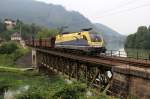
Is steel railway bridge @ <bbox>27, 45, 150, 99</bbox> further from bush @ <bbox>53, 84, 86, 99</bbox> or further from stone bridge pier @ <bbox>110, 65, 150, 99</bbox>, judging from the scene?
bush @ <bbox>53, 84, 86, 99</bbox>

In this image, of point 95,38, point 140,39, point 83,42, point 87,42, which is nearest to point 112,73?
point 87,42

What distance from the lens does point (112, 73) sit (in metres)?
21.7

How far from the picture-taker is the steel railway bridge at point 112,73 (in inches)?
739

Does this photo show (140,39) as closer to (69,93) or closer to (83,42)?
(83,42)

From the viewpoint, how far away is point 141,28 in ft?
363

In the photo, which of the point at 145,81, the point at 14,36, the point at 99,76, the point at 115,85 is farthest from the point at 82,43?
the point at 14,36

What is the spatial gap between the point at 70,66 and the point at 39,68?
1087 inches

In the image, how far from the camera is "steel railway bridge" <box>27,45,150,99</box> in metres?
18.8

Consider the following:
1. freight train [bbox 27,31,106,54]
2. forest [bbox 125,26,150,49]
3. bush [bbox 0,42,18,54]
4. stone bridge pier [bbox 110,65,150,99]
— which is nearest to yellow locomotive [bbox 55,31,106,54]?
freight train [bbox 27,31,106,54]

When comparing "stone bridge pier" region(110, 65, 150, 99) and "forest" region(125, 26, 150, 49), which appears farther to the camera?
"forest" region(125, 26, 150, 49)

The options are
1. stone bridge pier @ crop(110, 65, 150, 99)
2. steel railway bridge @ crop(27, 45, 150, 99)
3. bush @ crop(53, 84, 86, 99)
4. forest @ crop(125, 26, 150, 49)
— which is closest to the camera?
bush @ crop(53, 84, 86, 99)

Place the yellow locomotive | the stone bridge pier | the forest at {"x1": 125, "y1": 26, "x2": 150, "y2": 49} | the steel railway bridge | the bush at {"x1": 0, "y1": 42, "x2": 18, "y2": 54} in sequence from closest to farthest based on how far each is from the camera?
the stone bridge pier
the steel railway bridge
the yellow locomotive
the bush at {"x1": 0, "y1": 42, "x2": 18, "y2": 54}
the forest at {"x1": 125, "y1": 26, "x2": 150, "y2": 49}

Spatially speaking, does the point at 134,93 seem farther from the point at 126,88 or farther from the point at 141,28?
the point at 141,28

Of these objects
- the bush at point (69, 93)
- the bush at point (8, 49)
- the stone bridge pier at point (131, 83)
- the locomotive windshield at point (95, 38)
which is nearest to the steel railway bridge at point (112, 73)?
the stone bridge pier at point (131, 83)
